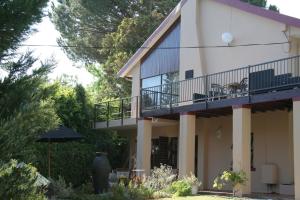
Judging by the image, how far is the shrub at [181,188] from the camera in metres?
14.9

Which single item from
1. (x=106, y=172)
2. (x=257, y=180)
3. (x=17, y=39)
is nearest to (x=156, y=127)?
(x=257, y=180)

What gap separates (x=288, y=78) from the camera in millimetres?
14086

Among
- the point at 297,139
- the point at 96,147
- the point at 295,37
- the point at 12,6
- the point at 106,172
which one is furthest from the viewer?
the point at 96,147

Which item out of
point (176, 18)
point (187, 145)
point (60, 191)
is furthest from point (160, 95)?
point (60, 191)

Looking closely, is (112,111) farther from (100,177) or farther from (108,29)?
(100,177)

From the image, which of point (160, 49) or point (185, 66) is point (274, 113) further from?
point (160, 49)

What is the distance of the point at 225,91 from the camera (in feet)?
56.4

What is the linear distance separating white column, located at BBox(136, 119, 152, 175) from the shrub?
3944 millimetres

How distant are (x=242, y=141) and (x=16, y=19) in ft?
38.6

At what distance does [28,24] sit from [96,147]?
17448 mm

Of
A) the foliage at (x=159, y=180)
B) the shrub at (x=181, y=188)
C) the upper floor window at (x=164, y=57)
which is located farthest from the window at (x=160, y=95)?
the shrub at (x=181, y=188)

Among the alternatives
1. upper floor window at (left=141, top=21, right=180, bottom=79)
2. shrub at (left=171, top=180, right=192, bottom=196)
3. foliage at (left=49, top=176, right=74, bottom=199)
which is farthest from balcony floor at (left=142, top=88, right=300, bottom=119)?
foliage at (left=49, top=176, right=74, bottom=199)

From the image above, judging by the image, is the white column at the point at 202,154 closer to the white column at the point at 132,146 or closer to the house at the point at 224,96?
the house at the point at 224,96

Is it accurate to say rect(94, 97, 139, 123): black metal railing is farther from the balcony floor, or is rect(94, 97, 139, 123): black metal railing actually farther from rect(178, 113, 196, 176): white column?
rect(178, 113, 196, 176): white column
